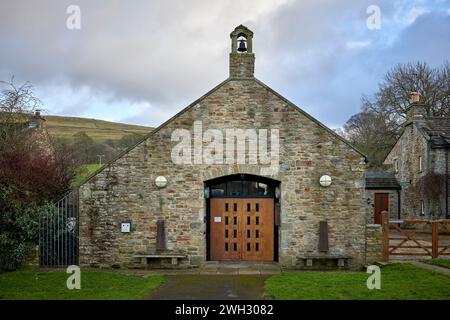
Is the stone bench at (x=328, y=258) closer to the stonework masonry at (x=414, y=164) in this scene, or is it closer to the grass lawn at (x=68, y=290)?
the grass lawn at (x=68, y=290)

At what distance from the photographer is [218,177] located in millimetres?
13500

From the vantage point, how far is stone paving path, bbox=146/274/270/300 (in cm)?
992

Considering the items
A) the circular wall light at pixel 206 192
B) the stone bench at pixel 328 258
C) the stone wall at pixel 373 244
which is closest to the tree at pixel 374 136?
the stone wall at pixel 373 244

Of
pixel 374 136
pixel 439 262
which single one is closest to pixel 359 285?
pixel 439 262

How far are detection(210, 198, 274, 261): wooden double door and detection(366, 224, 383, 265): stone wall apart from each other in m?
3.08

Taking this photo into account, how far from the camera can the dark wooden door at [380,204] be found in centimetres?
2836

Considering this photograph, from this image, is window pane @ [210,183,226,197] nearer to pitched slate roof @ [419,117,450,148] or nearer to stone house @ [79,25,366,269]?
stone house @ [79,25,366,269]

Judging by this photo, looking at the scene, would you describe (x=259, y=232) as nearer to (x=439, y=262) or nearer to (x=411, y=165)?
(x=439, y=262)

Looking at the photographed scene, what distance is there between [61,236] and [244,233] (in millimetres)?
5925

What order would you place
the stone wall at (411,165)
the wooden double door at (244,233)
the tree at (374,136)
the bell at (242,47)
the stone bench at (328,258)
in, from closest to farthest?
the stone bench at (328,258) < the bell at (242,47) < the wooden double door at (244,233) < the stone wall at (411,165) < the tree at (374,136)

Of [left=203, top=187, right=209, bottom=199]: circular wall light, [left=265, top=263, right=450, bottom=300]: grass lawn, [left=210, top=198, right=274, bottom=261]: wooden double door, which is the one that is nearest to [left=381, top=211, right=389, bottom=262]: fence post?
[left=265, top=263, right=450, bottom=300]: grass lawn

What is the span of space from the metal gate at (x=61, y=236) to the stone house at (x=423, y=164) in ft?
66.3
